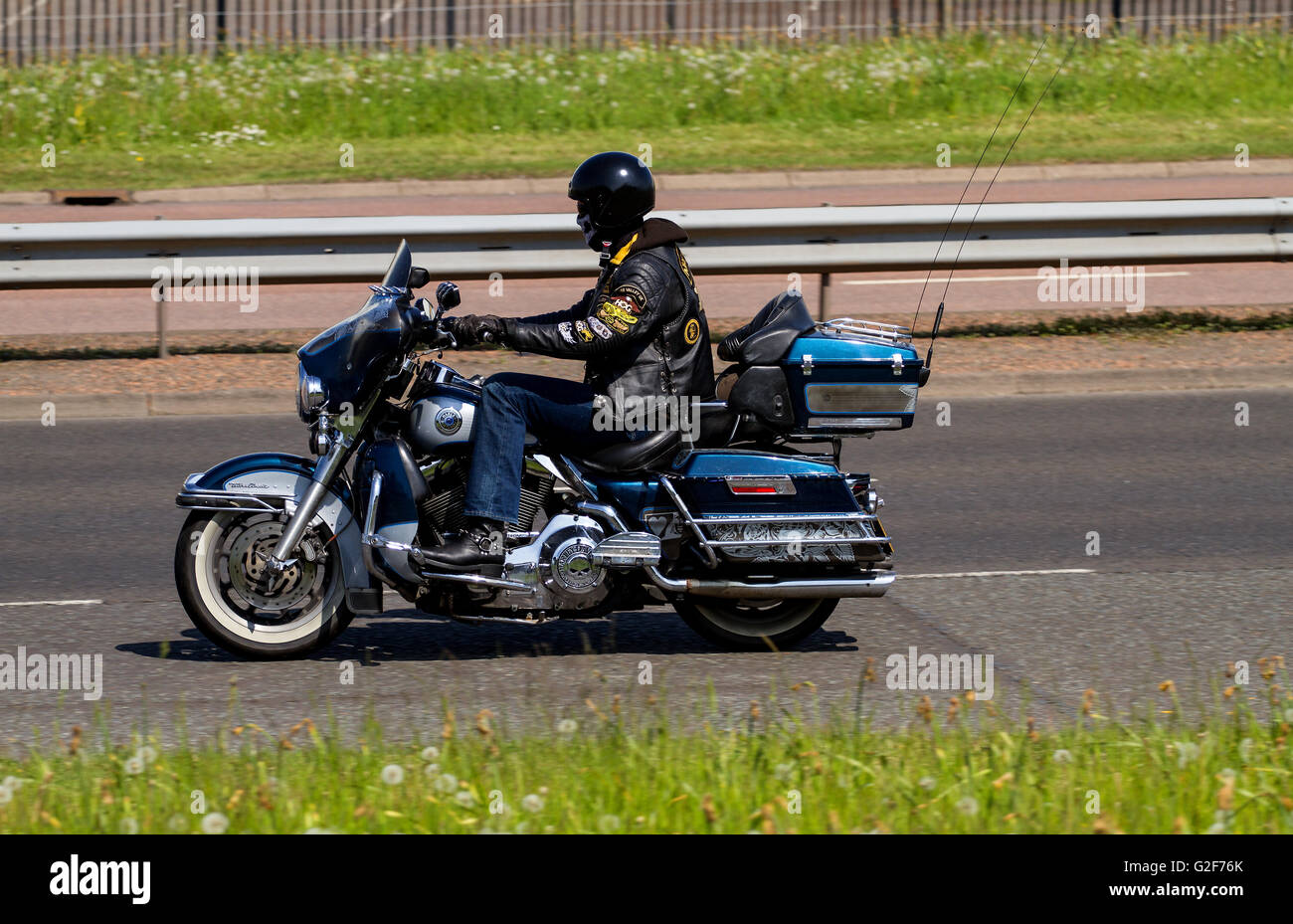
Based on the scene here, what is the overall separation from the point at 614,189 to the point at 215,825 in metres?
2.77

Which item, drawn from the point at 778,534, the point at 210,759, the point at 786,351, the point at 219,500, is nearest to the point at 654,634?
the point at 778,534

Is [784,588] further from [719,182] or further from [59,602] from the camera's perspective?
[719,182]

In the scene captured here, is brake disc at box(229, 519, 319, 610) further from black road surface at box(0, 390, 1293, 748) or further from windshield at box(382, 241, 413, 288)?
windshield at box(382, 241, 413, 288)

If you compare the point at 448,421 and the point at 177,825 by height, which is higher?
the point at 448,421

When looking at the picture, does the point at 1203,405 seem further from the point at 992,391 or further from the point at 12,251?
the point at 12,251

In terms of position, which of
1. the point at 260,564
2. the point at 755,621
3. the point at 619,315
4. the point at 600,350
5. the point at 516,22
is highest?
the point at 516,22

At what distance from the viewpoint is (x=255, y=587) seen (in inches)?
246

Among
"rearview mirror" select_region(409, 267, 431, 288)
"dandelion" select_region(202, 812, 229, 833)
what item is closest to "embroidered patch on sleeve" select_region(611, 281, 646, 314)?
"rearview mirror" select_region(409, 267, 431, 288)

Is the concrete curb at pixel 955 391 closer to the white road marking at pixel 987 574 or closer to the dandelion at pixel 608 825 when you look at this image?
the white road marking at pixel 987 574

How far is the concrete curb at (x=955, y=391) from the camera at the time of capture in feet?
36.4

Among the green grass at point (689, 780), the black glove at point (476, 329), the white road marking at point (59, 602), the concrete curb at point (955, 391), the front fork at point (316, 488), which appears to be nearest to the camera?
the green grass at point (689, 780)

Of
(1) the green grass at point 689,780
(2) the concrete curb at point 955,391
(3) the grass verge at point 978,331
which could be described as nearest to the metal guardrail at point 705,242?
(3) the grass verge at point 978,331

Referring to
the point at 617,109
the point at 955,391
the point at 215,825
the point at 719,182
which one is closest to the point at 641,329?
the point at 215,825

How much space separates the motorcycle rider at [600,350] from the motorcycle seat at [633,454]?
3cm
